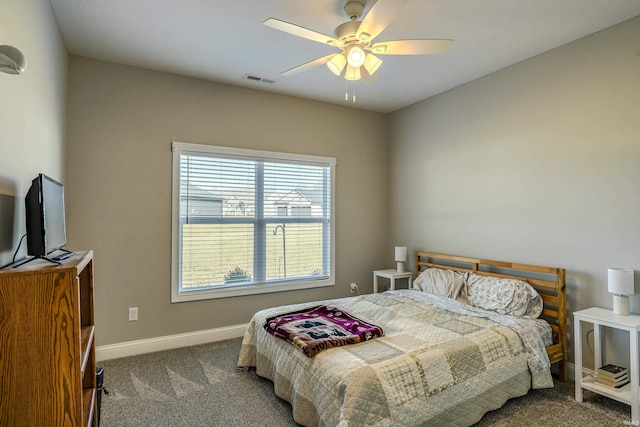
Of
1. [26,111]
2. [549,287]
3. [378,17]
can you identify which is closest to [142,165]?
[26,111]

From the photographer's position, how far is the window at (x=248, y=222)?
3.61m

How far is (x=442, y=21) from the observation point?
2.56 metres

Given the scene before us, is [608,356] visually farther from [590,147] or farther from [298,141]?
[298,141]

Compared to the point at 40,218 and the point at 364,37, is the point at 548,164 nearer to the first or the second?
the point at 364,37

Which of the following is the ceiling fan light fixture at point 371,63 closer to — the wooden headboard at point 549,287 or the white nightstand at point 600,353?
the wooden headboard at point 549,287

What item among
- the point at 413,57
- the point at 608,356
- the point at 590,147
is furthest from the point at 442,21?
the point at 608,356

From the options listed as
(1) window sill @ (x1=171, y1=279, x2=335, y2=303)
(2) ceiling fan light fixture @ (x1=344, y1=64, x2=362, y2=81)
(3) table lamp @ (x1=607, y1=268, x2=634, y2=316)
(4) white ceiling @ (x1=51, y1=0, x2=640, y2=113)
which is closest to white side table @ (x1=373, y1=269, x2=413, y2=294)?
(1) window sill @ (x1=171, y1=279, x2=335, y2=303)

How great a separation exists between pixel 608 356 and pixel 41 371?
3.54 m

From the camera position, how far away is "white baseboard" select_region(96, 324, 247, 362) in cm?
324

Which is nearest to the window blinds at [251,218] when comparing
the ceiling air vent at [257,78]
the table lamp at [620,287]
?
the ceiling air vent at [257,78]

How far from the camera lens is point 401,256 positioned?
4.32 meters

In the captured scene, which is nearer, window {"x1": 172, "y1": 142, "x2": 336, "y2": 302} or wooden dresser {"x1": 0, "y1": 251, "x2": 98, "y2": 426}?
wooden dresser {"x1": 0, "y1": 251, "x2": 98, "y2": 426}

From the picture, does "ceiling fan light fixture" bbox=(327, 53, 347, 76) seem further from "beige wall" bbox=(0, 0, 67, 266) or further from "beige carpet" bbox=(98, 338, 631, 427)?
"beige carpet" bbox=(98, 338, 631, 427)

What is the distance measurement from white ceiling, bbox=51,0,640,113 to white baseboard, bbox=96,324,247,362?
105 inches
